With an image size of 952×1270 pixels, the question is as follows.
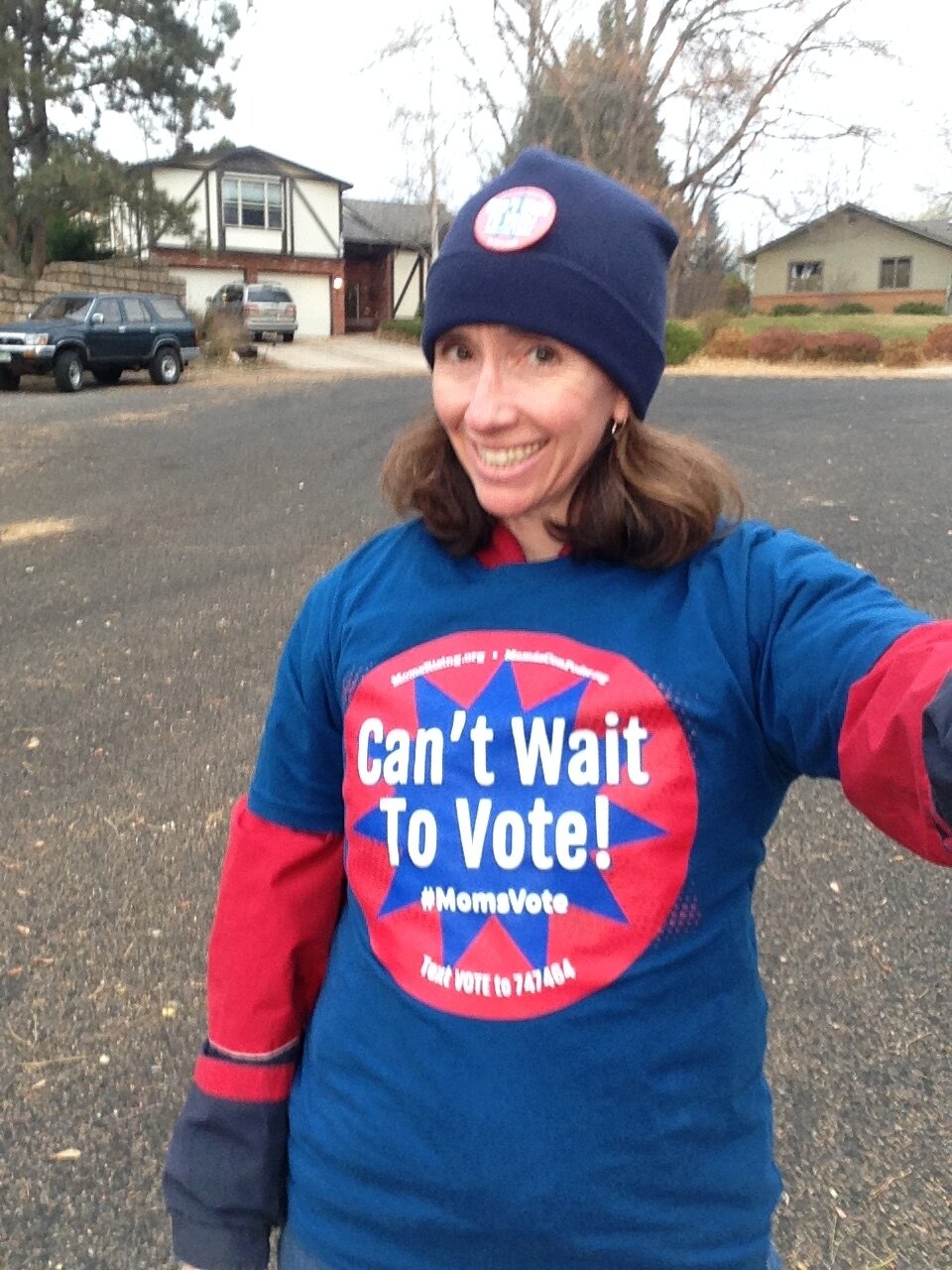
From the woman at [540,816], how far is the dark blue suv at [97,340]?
19425 mm

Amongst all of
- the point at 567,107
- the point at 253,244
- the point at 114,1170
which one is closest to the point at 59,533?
the point at 114,1170

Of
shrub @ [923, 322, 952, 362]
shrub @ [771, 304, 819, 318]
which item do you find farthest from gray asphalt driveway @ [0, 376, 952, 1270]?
shrub @ [771, 304, 819, 318]

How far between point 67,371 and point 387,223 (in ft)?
110

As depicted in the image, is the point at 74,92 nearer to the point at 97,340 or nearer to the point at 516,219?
the point at 97,340

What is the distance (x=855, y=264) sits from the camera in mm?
51781

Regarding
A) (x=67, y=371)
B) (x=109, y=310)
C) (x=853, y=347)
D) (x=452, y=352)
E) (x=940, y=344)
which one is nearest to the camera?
(x=452, y=352)

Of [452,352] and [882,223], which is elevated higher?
[882,223]

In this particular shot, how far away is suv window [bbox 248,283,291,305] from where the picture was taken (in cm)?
3591

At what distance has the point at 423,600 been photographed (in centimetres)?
146

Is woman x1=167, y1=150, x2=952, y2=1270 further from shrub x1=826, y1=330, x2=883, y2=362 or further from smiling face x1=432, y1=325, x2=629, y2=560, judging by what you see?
shrub x1=826, y1=330, x2=883, y2=362

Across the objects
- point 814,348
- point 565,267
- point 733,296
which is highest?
point 733,296

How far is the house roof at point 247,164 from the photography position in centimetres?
4041

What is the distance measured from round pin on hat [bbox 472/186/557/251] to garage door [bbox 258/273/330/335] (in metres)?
43.6

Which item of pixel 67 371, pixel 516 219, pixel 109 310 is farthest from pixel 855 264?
pixel 516 219
